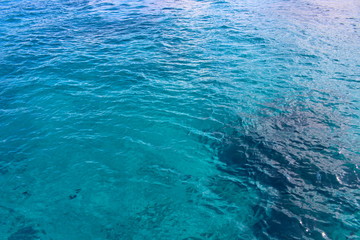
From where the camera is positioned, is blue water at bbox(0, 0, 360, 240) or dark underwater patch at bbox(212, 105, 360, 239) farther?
blue water at bbox(0, 0, 360, 240)

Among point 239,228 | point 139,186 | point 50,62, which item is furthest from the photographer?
point 50,62

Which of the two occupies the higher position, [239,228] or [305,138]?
[305,138]

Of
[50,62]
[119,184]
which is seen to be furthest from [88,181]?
[50,62]

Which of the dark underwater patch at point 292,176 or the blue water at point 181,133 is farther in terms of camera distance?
the blue water at point 181,133

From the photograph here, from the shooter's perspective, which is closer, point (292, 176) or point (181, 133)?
point (292, 176)

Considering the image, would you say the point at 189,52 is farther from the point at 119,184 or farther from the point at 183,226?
the point at 183,226

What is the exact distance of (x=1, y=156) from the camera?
10461mm

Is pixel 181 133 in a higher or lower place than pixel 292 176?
higher

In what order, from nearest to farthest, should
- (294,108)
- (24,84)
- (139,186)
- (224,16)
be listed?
(139,186) < (294,108) < (24,84) < (224,16)

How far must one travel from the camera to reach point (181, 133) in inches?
458

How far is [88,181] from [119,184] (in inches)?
49.8

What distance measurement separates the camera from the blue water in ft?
26.6

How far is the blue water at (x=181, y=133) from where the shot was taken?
319 inches

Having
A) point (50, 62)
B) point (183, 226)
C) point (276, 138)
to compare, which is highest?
point (50, 62)
